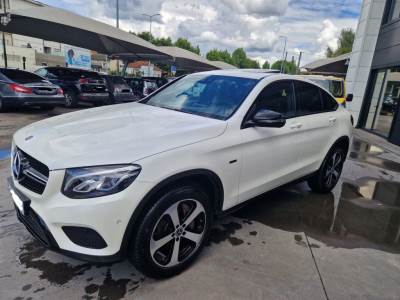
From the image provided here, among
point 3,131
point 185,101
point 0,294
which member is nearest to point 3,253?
point 0,294

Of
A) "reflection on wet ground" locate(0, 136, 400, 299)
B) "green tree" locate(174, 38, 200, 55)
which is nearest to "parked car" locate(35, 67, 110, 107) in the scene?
"reflection on wet ground" locate(0, 136, 400, 299)

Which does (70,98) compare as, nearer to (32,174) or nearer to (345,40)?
(32,174)

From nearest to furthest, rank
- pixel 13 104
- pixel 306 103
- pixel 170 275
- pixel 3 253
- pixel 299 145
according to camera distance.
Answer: pixel 170 275, pixel 3 253, pixel 299 145, pixel 306 103, pixel 13 104

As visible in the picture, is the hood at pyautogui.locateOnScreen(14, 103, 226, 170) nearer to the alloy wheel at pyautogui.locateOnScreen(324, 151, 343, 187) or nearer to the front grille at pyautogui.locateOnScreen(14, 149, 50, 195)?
the front grille at pyautogui.locateOnScreen(14, 149, 50, 195)

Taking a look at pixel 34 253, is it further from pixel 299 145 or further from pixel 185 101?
pixel 299 145

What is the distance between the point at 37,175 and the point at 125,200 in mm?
702

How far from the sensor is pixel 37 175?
2.10 m

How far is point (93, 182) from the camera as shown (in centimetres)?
193

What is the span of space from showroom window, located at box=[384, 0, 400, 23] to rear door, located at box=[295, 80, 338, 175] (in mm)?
10224

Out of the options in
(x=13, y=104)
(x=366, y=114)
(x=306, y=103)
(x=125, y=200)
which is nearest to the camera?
(x=125, y=200)

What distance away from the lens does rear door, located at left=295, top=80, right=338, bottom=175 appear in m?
3.68

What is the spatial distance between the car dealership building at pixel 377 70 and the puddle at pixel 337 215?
22.9 feet

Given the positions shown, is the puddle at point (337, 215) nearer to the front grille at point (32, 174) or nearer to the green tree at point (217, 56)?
the front grille at point (32, 174)

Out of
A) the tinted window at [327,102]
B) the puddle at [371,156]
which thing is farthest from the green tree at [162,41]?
the tinted window at [327,102]
